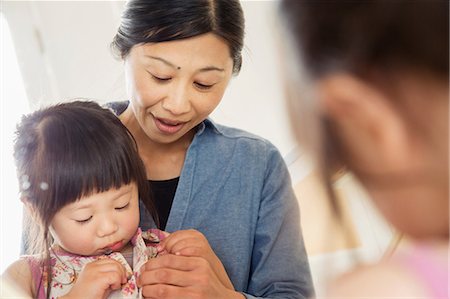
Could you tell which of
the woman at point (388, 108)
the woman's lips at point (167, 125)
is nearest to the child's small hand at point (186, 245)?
the woman's lips at point (167, 125)

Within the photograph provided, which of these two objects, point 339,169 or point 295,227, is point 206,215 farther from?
point 339,169

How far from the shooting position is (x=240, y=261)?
627 mm

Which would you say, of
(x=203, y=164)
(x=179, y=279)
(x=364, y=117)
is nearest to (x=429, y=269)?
(x=364, y=117)

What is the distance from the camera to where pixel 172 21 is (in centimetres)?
53

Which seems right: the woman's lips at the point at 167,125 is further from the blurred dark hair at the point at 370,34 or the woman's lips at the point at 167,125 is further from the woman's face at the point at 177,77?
the blurred dark hair at the point at 370,34

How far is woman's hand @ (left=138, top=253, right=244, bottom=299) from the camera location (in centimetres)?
50

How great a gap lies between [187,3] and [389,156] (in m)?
0.28

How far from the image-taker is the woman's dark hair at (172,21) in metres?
0.53

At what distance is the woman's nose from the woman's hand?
128 millimetres

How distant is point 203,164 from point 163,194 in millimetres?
51

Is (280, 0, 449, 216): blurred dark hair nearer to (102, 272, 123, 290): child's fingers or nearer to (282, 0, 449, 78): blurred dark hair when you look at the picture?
(282, 0, 449, 78): blurred dark hair

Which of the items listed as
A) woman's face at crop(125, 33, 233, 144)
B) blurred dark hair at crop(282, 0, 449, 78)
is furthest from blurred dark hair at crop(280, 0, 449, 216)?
woman's face at crop(125, 33, 233, 144)

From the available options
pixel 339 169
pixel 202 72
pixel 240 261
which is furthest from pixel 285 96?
pixel 240 261

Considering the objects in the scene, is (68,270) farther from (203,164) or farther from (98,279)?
(203,164)
